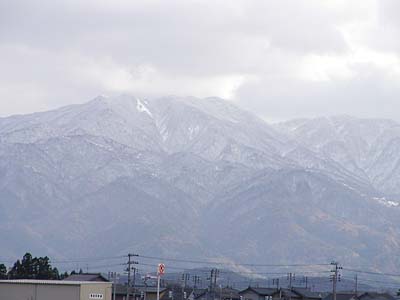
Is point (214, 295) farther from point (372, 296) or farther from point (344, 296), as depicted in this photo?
point (372, 296)

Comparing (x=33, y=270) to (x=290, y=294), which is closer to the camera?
(x=33, y=270)

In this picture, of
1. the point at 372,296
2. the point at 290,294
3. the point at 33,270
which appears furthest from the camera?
the point at 372,296

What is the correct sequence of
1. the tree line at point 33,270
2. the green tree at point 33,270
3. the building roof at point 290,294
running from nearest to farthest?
the tree line at point 33,270 → the green tree at point 33,270 → the building roof at point 290,294

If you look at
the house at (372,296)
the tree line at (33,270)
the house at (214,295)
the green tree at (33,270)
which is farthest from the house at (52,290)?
the house at (372,296)

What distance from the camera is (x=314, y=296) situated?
15025cm

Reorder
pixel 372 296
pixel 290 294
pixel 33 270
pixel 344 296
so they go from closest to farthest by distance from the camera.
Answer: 1. pixel 33 270
2. pixel 290 294
3. pixel 344 296
4. pixel 372 296

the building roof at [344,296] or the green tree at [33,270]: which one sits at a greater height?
the green tree at [33,270]

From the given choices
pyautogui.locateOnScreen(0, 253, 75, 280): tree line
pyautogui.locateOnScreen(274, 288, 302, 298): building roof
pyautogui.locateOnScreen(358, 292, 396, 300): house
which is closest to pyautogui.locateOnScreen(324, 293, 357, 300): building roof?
pyautogui.locateOnScreen(358, 292, 396, 300): house

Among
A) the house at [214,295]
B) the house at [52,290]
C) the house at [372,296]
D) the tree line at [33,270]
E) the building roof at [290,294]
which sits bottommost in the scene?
the house at [214,295]

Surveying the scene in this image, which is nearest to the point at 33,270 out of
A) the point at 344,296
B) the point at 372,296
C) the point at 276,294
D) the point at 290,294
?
the point at 276,294

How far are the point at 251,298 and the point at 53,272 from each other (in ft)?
97.7

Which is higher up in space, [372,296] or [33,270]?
[33,270]

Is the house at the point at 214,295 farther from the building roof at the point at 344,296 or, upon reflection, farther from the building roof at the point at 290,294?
the building roof at the point at 344,296

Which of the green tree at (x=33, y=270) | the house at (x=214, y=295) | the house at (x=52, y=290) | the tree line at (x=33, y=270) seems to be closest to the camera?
the house at (x=52, y=290)
